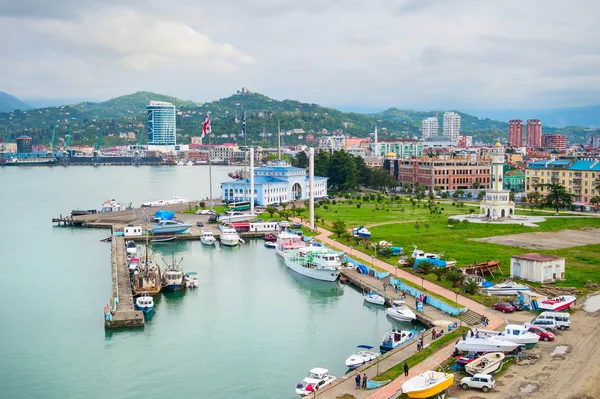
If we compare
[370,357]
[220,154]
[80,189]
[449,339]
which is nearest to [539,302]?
[449,339]

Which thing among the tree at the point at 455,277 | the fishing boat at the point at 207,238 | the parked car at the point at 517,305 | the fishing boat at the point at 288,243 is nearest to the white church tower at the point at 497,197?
the fishing boat at the point at 288,243

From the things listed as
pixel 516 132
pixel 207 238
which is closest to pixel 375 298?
pixel 207 238

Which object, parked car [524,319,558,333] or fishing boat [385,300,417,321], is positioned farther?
fishing boat [385,300,417,321]

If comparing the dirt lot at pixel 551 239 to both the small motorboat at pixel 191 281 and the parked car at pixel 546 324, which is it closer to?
the parked car at pixel 546 324

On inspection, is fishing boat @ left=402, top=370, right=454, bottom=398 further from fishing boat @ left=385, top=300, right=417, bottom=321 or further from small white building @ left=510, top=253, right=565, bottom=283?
small white building @ left=510, top=253, right=565, bottom=283

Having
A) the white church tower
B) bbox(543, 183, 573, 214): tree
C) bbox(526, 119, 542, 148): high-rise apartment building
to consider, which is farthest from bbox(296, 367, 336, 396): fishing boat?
bbox(526, 119, 542, 148): high-rise apartment building

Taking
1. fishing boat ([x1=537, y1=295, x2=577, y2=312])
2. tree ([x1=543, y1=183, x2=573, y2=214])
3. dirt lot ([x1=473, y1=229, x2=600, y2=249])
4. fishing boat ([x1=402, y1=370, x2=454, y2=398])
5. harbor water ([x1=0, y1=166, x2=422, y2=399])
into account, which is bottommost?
harbor water ([x1=0, y1=166, x2=422, y2=399])

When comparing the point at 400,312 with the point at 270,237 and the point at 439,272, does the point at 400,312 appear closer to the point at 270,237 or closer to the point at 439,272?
the point at 439,272
